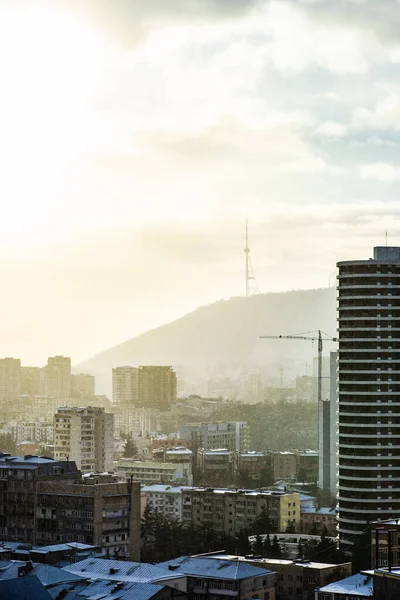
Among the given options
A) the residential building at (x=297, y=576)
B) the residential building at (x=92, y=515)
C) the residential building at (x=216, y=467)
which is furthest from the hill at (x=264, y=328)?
the residential building at (x=297, y=576)

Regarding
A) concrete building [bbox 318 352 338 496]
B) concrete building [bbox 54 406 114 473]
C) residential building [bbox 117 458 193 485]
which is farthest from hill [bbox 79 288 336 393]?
concrete building [bbox 318 352 338 496]

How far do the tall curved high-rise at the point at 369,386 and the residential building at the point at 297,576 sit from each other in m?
6.73

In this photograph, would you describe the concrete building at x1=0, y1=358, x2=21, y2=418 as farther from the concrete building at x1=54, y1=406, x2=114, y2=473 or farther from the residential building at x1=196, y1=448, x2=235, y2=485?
the concrete building at x1=54, y1=406, x2=114, y2=473

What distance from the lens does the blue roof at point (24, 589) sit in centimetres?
2431

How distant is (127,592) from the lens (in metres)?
26.2

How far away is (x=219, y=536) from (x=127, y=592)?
60.1 feet

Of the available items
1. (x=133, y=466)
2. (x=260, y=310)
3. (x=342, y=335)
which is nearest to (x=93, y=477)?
(x=342, y=335)

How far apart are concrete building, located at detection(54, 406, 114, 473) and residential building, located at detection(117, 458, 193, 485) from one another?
1.40 metres

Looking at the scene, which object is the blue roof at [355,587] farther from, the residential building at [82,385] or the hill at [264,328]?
the hill at [264,328]

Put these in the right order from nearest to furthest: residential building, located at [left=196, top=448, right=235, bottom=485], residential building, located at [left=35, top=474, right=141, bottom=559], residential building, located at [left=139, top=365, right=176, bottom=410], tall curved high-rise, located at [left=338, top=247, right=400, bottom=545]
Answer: residential building, located at [left=35, top=474, right=141, bottom=559] → tall curved high-rise, located at [left=338, top=247, right=400, bottom=545] → residential building, located at [left=196, top=448, right=235, bottom=485] → residential building, located at [left=139, top=365, right=176, bottom=410]

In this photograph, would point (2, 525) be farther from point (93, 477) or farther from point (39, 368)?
point (39, 368)

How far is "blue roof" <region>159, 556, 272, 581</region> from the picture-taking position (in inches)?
1130

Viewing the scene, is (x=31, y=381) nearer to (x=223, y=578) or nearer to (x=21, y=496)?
(x=21, y=496)

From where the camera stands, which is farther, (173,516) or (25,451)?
(25,451)
